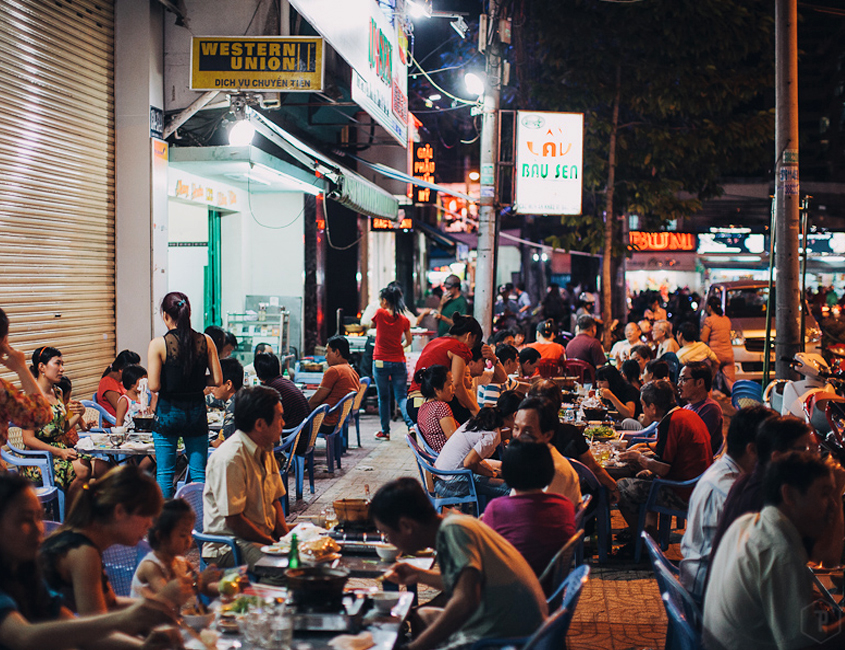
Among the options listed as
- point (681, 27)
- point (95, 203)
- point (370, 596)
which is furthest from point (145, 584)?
point (681, 27)

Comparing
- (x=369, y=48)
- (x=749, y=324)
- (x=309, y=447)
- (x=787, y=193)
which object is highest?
(x=369, y=48)

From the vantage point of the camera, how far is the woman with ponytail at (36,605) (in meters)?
2.72

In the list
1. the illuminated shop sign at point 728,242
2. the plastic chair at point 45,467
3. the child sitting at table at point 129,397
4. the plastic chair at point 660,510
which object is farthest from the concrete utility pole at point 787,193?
the illuminated shop sign at point 728,242

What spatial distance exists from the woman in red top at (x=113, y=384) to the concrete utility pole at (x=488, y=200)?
565 cm

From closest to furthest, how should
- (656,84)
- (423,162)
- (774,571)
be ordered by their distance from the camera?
(774,571)
(656,84)
(423,162)

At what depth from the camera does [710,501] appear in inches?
168

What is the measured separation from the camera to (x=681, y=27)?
17719mm

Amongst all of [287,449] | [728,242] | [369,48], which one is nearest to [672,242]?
[728,242]

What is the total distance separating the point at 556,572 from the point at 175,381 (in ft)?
12.3

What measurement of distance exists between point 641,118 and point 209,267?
38.1 feet

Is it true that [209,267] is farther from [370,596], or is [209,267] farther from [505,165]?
[370,596]

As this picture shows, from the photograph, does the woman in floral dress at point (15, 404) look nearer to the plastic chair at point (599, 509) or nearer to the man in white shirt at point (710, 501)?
the plastic chair at point (599, 509)

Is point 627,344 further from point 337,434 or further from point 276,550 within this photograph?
point 276,550

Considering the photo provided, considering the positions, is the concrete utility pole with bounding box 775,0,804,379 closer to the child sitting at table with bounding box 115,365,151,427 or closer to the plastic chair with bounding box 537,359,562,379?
the plastic chair with bounding box 537,359,562,379
